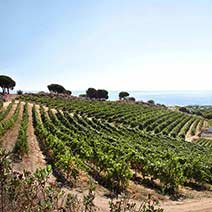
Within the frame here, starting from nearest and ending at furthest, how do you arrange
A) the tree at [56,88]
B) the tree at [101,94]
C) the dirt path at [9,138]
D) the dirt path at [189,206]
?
the dirt path at [189,206], the dirt path at [9,138], the tree at [56,88], the tree at [101,94]

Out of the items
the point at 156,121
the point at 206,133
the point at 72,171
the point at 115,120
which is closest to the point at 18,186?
the point at 72,171

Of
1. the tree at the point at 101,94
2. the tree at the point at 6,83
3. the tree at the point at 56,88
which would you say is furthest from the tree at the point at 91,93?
the tree at the point at 6,83

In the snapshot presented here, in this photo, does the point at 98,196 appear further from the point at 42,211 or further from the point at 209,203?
the point at 42,211

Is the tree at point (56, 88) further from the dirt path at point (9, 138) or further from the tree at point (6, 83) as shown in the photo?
the dirt path at point (9, 138)

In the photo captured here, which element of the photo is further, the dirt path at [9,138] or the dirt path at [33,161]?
the dirt path at [9,138]

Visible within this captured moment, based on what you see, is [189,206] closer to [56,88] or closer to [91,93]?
[56,88]

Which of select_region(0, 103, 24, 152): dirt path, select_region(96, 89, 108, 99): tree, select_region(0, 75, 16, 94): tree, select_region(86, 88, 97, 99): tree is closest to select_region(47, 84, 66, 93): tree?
select_region(86, 88, 97, 99): tree

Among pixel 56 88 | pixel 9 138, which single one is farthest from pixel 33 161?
pixel 56 88

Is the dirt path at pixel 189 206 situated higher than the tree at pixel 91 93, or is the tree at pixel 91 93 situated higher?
the tree at pixel 91 93

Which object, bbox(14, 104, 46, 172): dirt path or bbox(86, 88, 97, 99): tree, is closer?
bbox(14, 104, 46, 172): dirt path

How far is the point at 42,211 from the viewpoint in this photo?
23.7 ft

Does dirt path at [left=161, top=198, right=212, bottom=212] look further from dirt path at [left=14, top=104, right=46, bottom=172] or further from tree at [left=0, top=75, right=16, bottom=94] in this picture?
tree at [left=0, top=75, right=16, bottom=94]

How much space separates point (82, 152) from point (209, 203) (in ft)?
33.2

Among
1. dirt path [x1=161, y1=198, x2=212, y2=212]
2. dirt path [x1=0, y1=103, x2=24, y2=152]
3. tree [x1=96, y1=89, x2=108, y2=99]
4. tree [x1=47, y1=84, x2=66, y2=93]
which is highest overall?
tree [x1=47, y1=84, x2=66, y2=93]
